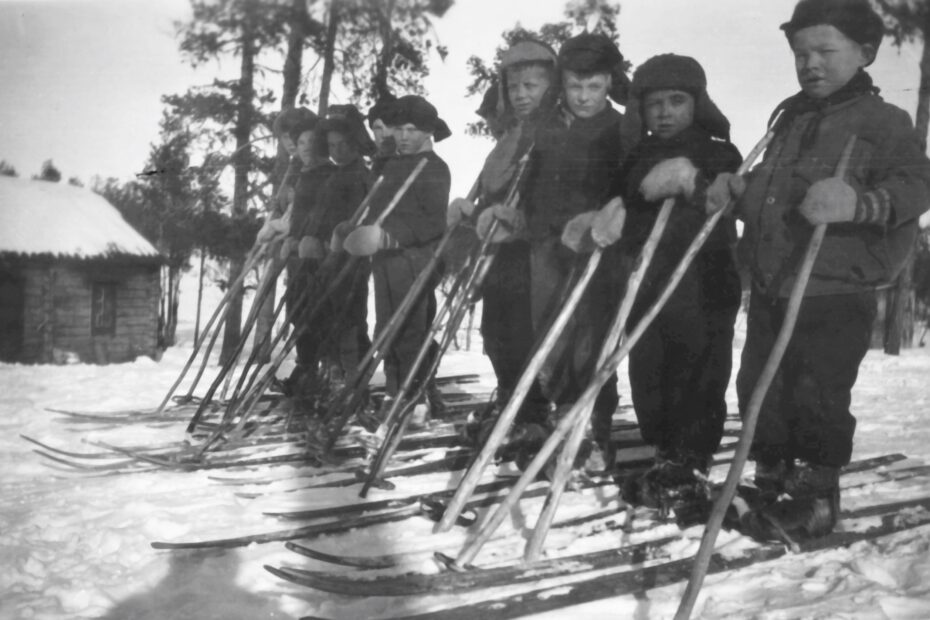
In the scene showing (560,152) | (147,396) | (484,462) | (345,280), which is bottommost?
(147,396)

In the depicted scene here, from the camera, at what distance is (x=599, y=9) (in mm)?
2689

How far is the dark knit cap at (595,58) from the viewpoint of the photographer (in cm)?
286

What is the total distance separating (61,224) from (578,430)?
6989mm

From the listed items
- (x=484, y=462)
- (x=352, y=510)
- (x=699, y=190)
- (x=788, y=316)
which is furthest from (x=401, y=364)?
(x=788, y=316)

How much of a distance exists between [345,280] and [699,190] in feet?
8.97

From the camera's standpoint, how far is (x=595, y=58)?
9.60 ft

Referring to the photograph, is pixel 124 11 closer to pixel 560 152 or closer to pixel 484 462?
pixel 560 152

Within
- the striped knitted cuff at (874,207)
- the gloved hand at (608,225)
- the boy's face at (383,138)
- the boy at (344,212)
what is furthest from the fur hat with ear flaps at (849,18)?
the boy at (344,212)

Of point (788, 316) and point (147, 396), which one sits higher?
point (788, 316)

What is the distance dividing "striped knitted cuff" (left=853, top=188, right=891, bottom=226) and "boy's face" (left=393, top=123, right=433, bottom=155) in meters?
2.66

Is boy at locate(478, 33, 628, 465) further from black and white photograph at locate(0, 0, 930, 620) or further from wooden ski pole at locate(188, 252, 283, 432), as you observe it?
wooden ski pole at locate(188, 252, 283, 432)

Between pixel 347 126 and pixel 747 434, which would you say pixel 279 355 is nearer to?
pixel 347 126

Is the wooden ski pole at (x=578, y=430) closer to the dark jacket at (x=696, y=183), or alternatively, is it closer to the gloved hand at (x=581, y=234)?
the dark jacket at (x=696, y=183)

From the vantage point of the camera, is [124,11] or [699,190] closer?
[699,190]
